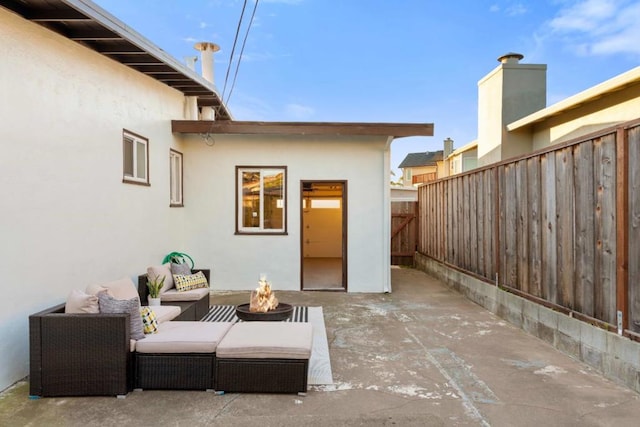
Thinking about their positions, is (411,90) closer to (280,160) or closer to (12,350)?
(280,160)

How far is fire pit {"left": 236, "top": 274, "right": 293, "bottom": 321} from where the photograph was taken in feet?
16.6

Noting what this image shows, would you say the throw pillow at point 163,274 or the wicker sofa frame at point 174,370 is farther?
the throw pillow at point 163,274

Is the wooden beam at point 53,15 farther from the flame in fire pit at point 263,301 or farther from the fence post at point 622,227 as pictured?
the fence post at point 622,227

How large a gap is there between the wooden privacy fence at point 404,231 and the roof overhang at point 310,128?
421cm

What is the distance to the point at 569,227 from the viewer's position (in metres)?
4.65

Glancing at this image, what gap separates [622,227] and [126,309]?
14.6 feet

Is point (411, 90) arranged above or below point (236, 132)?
above

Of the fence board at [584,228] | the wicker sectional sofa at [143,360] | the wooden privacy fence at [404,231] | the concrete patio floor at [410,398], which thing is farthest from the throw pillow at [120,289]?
the wooden privacy fence at [404,231]

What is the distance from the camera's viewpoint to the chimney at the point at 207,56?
9.71 metres

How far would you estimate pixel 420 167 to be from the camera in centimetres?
3603

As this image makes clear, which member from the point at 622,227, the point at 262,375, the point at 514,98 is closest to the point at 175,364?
the point at 262,375

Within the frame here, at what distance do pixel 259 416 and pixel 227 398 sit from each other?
0.45 metres

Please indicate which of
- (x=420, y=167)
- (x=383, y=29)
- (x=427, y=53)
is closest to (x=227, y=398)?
(x=383, y=29)

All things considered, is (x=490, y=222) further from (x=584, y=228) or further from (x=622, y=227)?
(x=622, y=227)
